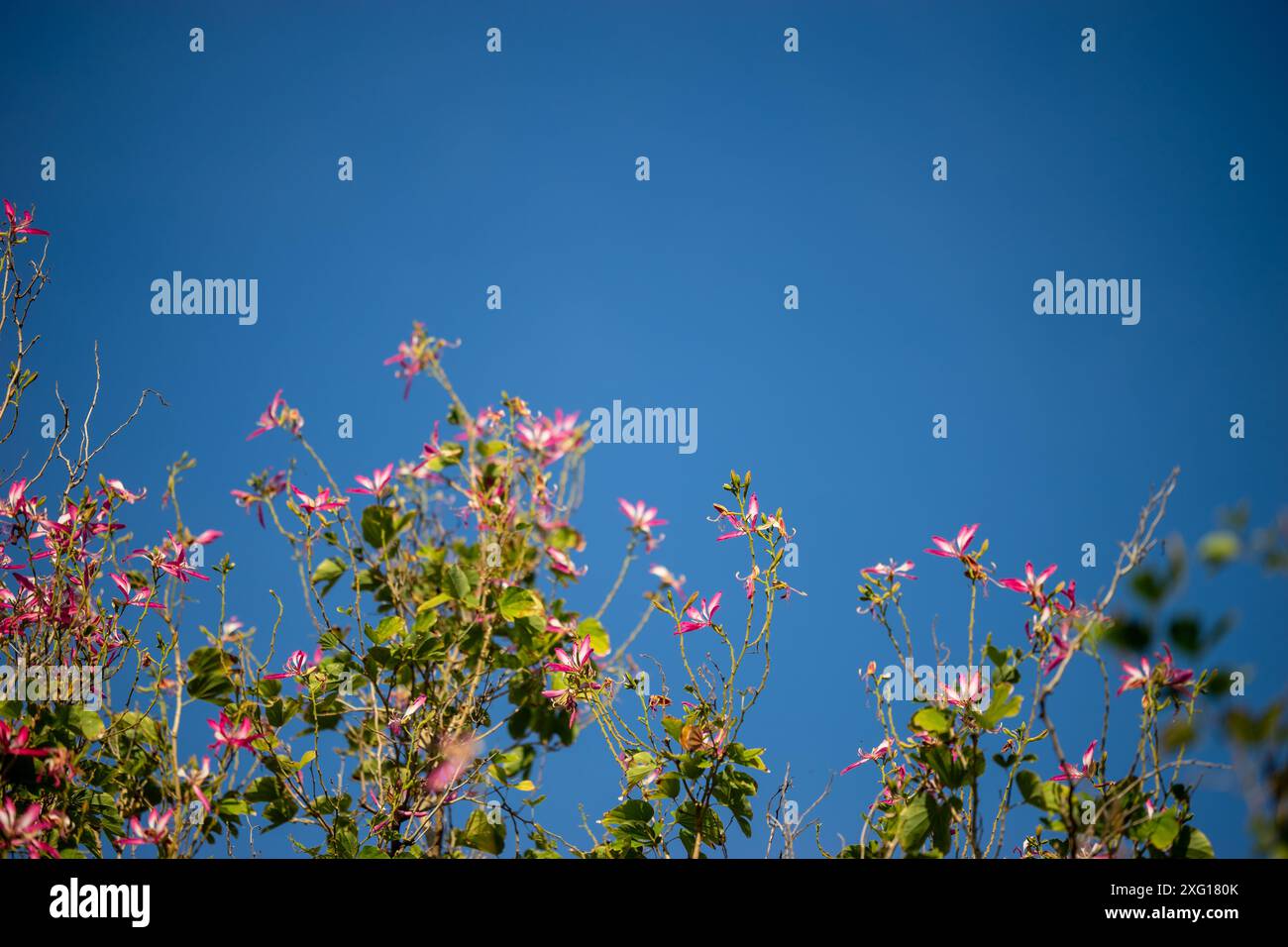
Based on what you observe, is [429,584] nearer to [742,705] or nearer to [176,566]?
[176,566]

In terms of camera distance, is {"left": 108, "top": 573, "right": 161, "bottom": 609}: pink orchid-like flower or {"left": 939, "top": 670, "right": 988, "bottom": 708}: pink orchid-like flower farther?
{"left": 108, "top": 573, "right": 161, "bottom": 609}: pink orchid-like flower

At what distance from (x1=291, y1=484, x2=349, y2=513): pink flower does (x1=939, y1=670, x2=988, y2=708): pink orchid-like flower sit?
4.08ft

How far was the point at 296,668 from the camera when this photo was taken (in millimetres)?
1538

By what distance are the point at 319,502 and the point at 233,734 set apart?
47cm

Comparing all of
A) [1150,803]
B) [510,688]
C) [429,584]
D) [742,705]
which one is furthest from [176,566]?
[1150,803]

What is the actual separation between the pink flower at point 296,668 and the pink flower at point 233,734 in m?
0.10

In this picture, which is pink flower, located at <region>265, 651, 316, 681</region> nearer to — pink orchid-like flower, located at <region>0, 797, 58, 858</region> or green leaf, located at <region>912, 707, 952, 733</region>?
pink orchid-like flower, located at <region>0, 797, 58, 858</region>

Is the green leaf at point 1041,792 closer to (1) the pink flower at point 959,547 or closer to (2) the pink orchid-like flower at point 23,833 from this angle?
(1) the pink flower at point 959,547

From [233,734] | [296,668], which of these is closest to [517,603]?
[296,668]

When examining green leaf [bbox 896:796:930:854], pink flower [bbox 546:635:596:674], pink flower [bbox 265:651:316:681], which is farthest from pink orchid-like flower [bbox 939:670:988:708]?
pink flower [bbox 265:651:316:681]

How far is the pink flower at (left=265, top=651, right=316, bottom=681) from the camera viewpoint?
152 cm
